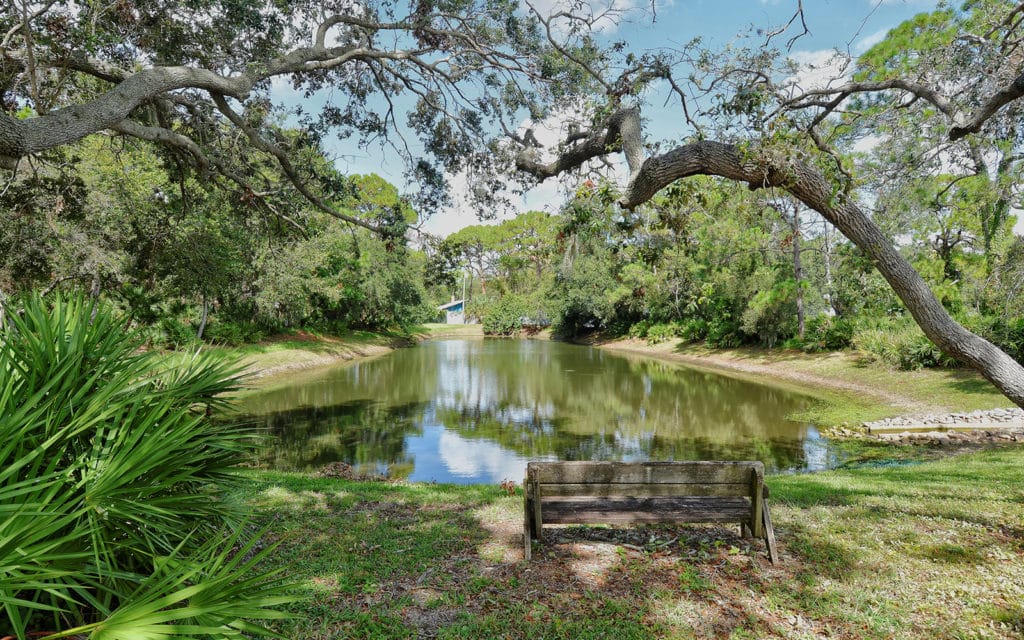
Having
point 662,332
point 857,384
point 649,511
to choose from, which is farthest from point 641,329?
point 649,511

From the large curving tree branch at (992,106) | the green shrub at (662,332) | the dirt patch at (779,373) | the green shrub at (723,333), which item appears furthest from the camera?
the green shrub at (662,332)

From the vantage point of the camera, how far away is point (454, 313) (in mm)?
75562

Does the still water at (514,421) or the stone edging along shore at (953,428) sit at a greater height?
the stone edging along shore at (953,428)

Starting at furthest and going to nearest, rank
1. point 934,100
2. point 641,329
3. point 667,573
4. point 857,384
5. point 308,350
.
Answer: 1. point 641,329
2. point 308,350
3. point 857,384
4. point 934,100
5. point 667,573

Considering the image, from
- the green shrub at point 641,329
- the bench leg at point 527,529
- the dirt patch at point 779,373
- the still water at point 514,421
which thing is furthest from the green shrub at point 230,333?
the green shrub at point 641,329

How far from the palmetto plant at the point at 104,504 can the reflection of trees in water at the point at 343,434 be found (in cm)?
507

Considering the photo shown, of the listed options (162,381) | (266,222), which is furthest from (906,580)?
(266,222)

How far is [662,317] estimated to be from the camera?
111ft

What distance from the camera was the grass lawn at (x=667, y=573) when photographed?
2.75 meters

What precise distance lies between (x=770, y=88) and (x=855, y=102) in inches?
211

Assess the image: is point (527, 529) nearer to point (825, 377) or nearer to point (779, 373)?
point (825, 377)

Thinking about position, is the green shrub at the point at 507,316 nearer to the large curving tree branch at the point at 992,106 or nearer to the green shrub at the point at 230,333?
the green shrub at the point at 230,333

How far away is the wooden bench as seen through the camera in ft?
12.1

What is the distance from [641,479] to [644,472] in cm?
6
